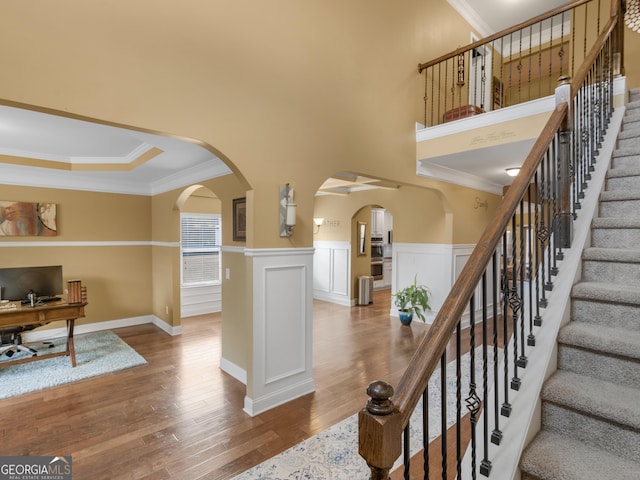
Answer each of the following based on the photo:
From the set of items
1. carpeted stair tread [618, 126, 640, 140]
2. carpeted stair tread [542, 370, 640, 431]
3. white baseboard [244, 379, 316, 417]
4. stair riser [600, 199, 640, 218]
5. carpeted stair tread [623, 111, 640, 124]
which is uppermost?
carpeted stair tread [623, 111, 640, 124]

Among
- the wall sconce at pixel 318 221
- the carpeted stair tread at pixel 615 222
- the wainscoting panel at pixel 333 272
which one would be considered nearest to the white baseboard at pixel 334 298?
the wainscoting panel at pixel 333 272

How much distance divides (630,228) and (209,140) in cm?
279

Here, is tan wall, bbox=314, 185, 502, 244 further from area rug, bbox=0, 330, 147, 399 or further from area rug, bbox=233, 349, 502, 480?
area rug, bbox=0, 330, 147, 399

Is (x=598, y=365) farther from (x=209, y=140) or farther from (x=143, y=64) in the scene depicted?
(x=143, y=64)

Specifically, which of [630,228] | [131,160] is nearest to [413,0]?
[630,228]

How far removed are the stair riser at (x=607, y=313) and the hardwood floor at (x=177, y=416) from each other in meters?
2.05

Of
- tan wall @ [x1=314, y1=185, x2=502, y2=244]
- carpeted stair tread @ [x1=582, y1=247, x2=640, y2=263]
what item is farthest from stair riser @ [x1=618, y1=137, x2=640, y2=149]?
tan wall @ [x1=314, y1=185, x2=502, y2=244]

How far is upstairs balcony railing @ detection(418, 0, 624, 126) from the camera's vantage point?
3975 millimetres

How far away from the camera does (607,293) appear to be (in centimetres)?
156

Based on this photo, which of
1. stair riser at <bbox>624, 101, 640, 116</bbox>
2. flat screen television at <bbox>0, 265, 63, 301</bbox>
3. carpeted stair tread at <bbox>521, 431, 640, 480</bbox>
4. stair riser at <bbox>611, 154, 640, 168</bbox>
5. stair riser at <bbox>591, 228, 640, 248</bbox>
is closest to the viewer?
carpeted stair tread at <bbox>521, 431, 640, 480</bbox>

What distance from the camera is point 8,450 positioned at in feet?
8.25

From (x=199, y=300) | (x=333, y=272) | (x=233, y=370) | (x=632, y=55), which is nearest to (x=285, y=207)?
(x=233, y=370)

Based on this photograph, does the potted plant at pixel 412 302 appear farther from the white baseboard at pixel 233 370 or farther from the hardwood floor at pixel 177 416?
the white baseboard at pixel 233 370

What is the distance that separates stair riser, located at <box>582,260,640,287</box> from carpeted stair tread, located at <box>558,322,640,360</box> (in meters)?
0.32
